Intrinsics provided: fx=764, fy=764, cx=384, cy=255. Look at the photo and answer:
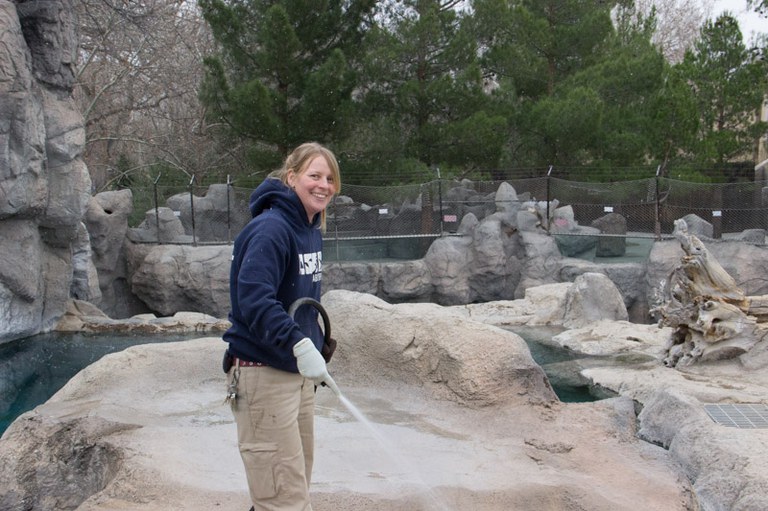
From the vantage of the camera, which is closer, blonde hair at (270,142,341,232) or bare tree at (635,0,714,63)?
blonde hair at (270,142,341,232)

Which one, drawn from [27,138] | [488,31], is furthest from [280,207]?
[488,31]

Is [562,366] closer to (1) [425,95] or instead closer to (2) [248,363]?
(2) [248,363]

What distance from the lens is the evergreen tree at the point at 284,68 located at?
13.3 metres

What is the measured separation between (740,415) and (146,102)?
16209mm

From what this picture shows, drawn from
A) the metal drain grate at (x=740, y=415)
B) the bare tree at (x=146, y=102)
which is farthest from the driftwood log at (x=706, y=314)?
the bare tree at (x=146, y=102)

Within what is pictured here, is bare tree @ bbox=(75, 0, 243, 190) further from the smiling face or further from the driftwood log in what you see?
the smiling face

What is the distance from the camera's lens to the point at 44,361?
27.9 ft

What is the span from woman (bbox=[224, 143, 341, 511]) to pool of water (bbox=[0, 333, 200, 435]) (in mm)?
4915

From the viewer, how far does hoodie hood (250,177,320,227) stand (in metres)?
2.41

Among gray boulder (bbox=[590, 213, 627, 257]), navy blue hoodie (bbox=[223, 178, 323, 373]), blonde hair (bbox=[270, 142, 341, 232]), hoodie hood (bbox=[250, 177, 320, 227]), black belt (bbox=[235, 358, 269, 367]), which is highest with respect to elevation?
blonde hair (bbox=[270, 142, 341, 232])

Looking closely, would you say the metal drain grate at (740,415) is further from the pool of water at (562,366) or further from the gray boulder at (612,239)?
the gray boulder at (612,239)

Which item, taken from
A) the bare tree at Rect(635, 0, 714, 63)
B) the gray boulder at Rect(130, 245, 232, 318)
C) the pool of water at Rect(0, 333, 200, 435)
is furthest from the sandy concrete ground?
the bare tree at Rect(635, 0, 714, 63)

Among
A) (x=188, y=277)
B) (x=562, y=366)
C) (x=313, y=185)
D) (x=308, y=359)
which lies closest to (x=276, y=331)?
(x=308, y=359)

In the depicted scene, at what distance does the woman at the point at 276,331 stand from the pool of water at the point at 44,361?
193 inches
